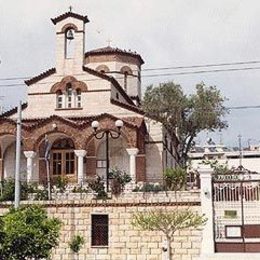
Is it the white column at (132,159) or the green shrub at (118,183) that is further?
the white column at (132,159)

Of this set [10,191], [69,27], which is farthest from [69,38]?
[10,191]

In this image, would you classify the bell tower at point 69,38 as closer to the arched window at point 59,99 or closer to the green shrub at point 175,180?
the arched window at point 59,99

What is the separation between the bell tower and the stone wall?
37.9ft

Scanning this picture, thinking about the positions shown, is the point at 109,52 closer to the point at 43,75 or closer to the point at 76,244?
the point at 43,75

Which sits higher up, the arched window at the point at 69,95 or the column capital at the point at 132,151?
the arched window at the point at 69,95

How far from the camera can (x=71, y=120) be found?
32.1 meters

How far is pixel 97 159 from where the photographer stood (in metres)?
32.9

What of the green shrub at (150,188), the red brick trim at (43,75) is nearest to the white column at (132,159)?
the green shrub at (150,188)

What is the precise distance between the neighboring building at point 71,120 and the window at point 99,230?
765cm

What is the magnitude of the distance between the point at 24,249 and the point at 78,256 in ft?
22.6

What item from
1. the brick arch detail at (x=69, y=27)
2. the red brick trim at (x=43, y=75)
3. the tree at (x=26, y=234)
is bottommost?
the tree at (x=26, y=234)

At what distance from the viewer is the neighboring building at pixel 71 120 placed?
31734 millimetres

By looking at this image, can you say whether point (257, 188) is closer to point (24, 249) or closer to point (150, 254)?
point (150, 254)

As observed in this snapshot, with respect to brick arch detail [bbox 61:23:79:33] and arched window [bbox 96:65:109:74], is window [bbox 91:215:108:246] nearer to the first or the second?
brick arch detail [bbox 61:23:79:33]
